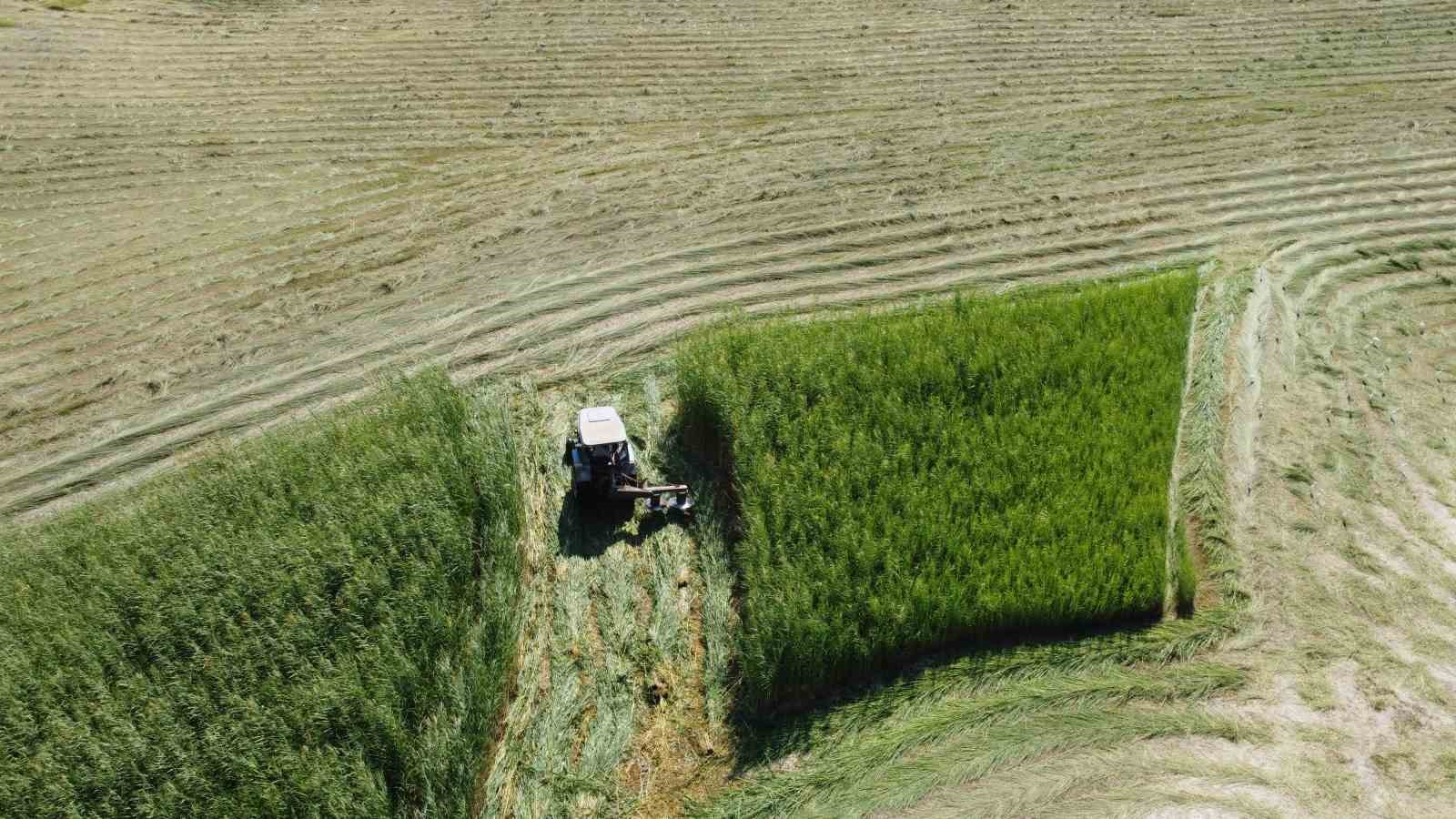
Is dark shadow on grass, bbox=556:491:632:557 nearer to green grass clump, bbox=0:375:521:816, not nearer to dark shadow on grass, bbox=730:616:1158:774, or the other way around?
green grass clump, bbox=0:375:521:816

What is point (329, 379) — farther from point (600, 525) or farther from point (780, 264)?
point (780, 264)

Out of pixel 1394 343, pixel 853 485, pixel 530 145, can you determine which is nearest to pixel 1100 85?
pixel 1394 343

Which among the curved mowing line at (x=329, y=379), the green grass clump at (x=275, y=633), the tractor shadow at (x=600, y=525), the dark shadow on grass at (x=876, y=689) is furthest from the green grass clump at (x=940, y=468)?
the green grass clump at (x=275, y=633)

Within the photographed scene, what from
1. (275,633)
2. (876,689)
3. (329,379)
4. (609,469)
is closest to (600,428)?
(609,469)

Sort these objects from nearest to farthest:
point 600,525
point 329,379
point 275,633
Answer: point 275,633 < point 600,525 < point 329,379

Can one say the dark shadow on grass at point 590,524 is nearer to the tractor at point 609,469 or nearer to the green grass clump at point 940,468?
the tractor at point 609,469

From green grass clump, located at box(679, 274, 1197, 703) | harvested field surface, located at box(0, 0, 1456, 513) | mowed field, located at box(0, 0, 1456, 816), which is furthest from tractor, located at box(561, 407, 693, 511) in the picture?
harvested field surface, located at box(0, 0, 1456, 513)
